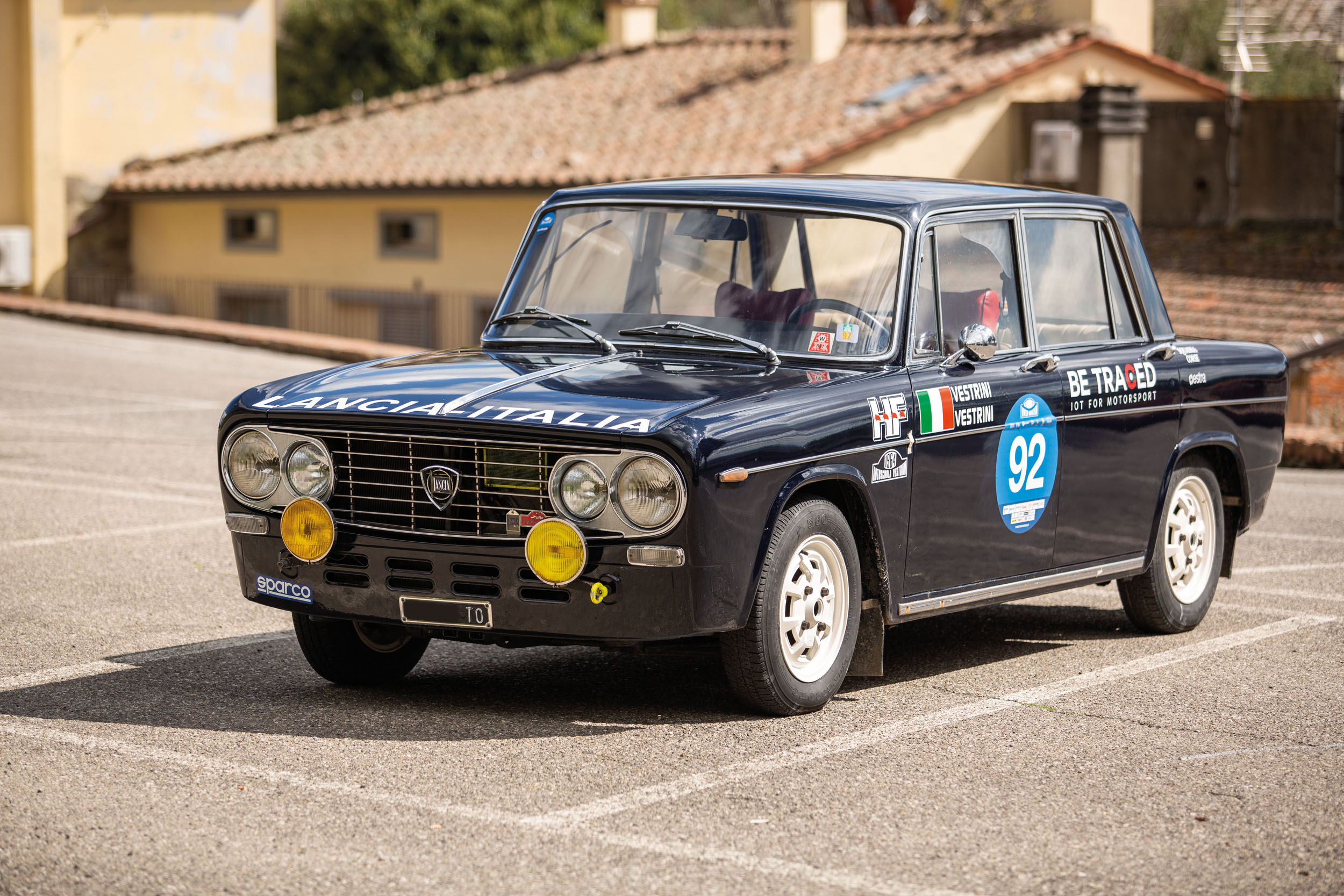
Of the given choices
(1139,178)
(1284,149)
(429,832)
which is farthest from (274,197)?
(429,832)

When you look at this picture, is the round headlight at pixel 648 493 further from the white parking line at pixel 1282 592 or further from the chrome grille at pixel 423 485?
the white parking line at pixel 1282 592

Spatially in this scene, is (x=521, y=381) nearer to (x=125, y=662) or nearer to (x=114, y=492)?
(x=125, y=662)

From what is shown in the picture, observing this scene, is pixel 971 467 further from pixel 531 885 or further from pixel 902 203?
pixel 531 885

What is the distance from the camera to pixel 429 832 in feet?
15.6

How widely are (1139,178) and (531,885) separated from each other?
76.9 ft

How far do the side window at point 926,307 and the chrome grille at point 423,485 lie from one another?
5.23ft

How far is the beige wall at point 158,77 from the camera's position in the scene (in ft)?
104

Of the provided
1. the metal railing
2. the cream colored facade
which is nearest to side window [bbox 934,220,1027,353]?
the metal railing

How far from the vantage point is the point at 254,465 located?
20.2 ft

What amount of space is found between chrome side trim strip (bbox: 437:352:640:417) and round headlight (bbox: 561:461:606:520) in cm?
44

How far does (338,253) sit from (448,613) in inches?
1042

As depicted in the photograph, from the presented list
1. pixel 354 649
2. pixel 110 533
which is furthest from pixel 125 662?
pixel 110 533

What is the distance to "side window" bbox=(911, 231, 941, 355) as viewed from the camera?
6.61 metres

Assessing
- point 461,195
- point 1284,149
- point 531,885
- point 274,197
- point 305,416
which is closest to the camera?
point 531,885
